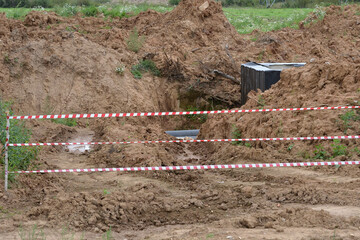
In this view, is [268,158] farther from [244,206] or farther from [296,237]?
[296,237]

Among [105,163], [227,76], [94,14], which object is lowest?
[105,163]

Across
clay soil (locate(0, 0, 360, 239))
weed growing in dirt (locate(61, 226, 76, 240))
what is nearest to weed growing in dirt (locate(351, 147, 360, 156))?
clay soil (locate(0, 0, 360, 239))

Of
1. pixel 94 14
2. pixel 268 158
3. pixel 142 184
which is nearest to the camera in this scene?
pixel 142 184

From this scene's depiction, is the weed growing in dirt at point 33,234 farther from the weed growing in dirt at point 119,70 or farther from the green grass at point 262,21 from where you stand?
the green grass at point 262,21

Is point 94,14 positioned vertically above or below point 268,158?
above

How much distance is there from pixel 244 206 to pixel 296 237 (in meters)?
1.70

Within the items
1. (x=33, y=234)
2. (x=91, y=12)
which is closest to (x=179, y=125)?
(x=91, y=12)

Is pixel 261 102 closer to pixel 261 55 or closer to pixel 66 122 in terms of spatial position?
pixel 66 122

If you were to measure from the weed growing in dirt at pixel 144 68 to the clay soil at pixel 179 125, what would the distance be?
8.8 inches

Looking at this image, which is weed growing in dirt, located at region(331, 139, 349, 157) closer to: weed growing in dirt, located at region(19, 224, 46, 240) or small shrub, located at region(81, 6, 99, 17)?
weed growing in dirt, located at region(19, 224, 46, 240)

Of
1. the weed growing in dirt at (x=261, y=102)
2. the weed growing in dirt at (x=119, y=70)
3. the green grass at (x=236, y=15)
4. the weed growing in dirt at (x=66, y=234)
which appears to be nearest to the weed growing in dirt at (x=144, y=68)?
the weed growing in dirt at (x=119, y=70)

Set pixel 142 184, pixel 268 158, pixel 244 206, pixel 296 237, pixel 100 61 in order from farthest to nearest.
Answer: pixel 100 61
pixel 268 158
pixel 142 184
pixel 244 206
pixel 296 237

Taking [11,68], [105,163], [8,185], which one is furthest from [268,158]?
[11,68]

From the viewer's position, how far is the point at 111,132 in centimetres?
1238
